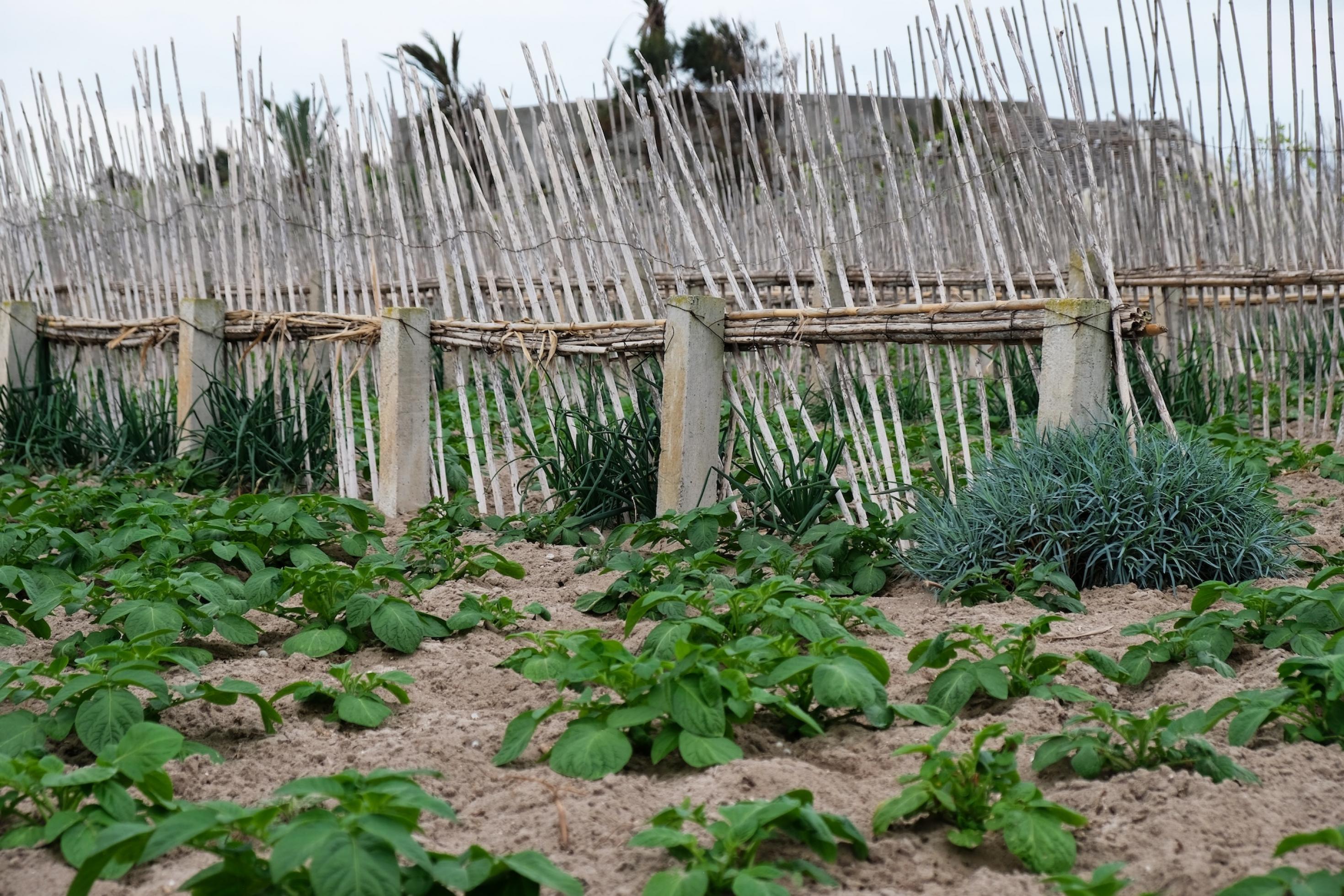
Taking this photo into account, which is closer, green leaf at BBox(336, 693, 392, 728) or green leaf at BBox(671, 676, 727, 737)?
green leaf at BBox(671, 676, 727, 737)

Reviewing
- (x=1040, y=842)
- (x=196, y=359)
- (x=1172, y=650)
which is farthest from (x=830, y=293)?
(x=1040, y=842)

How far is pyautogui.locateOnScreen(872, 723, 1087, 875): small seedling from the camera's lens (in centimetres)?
151

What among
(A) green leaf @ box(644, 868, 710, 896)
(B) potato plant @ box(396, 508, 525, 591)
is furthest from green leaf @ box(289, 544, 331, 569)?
(A) green leaf @ box(644, 868, 710, 896)

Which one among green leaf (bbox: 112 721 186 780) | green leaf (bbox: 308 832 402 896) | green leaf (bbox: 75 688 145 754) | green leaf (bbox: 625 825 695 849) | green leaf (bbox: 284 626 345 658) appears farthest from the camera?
green leaf (bbox: 284 626 345 658)

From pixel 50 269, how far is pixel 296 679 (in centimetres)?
617

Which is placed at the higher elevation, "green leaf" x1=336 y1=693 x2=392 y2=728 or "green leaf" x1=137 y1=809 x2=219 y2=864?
"green leaf" x1=137 y1=809 x2=219 y2=864

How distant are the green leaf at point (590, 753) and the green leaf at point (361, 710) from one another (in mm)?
473

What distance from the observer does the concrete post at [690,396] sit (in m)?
3.75

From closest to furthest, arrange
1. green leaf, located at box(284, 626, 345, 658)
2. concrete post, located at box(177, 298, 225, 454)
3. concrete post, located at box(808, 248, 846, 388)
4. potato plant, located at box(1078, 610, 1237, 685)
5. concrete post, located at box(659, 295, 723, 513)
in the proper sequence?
1. potato plant, located at box(1078, 610, 1237, 685)
2. green leaf, located at box(284, 626, 345, 658)
3. concrete post, located at box(659, 295, 723, 513)
4. concrete post, located at box(177, 298, 225, 454)
5. concrete post, located at box(808, 248, 846, 388)

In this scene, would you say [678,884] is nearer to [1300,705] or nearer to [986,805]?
[986,805]

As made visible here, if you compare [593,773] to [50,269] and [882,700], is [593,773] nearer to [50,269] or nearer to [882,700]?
[882,700]

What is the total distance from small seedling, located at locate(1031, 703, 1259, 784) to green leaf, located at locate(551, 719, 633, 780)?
0.68 metres

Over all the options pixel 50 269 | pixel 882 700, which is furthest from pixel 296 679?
pixel 50 269

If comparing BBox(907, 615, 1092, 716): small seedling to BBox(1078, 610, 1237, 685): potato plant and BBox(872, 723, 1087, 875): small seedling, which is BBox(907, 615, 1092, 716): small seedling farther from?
BBox(872, 723, 1087, 875): small seedling
